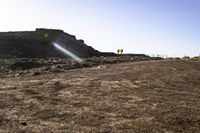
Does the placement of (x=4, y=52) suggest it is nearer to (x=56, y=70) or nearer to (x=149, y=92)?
(x=56, y=70)

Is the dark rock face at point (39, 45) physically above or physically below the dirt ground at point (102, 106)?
above

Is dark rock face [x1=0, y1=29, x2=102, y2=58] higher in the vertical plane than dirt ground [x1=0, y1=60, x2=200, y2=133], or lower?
higher

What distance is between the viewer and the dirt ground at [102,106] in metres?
12.7

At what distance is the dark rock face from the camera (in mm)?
66750

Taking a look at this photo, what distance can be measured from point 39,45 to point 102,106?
196ft

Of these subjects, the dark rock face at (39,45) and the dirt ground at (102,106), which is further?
the dark rock face at (39,45)

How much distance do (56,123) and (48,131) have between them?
3.63 feet

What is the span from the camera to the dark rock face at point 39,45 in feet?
219

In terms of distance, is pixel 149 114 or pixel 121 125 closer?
pixel 121 125

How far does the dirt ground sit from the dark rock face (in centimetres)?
4109

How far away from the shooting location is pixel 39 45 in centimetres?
7444

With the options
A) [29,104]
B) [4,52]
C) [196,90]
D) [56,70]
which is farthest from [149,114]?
[4,52]

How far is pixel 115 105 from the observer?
16.4m

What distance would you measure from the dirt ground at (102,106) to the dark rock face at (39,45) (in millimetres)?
41094
